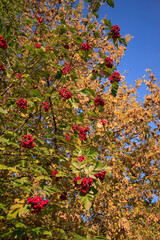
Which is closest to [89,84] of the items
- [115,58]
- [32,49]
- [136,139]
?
[115,58]

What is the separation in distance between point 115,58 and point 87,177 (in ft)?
22.9

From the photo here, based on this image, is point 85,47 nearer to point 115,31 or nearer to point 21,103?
point 115,31

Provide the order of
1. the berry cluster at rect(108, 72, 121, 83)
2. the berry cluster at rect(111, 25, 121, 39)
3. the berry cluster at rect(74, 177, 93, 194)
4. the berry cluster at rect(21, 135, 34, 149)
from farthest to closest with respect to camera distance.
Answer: the berry cluster at rect(108, 72, 121, 83), the berry cluster at rect(111, 25, 121, 39), the berry cluster at rect(21, 135, 34, 149), the berry cluster at rect(74, 177, 93, 194)

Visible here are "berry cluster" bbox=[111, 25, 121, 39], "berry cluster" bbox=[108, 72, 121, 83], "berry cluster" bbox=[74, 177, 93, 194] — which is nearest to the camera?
"berry cluster" bbox=[74, 177, 93, 194]

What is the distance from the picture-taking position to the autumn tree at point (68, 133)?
9.34ft

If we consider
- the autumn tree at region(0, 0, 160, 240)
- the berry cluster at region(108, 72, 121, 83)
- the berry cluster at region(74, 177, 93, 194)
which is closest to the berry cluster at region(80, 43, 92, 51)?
the autumn tree at region(0, 0, 160, 240)

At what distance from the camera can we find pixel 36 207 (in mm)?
2318

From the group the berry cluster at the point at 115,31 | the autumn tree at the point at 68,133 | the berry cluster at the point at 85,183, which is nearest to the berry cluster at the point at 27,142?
the autumn tree at the point at 68,133

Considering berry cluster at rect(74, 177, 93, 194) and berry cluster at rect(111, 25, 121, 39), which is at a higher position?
berry cluster at rect(111, 25, 121, 39)

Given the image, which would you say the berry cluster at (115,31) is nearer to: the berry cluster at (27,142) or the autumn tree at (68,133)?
the autumn tree at (68,133)

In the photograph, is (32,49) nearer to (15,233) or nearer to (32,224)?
(15,233)

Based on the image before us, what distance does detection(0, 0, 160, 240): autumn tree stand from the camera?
112 inches

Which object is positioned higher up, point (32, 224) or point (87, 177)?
point (87, 177)

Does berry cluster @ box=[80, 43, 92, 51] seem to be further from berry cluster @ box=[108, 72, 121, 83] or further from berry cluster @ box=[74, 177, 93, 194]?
berry cluster @ box=[74, 177, 93, 194]
